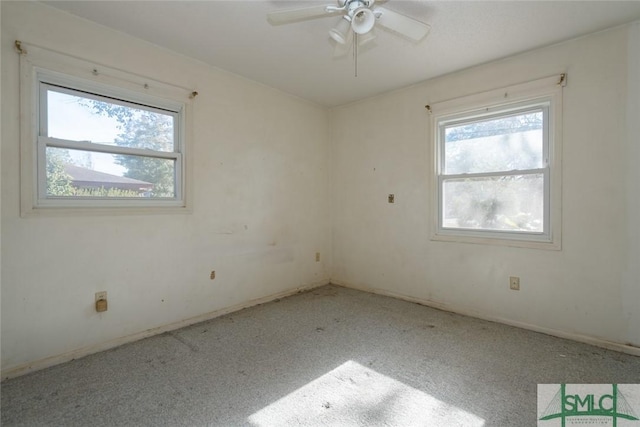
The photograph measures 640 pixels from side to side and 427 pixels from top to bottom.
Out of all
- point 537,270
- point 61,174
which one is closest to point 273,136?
point 61,174

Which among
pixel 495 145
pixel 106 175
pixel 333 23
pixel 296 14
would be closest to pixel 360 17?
pixel 296 14

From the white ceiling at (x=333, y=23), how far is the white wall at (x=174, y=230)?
0.24 m

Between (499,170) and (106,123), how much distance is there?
335cm

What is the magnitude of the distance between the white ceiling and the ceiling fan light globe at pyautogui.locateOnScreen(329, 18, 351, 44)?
302mm

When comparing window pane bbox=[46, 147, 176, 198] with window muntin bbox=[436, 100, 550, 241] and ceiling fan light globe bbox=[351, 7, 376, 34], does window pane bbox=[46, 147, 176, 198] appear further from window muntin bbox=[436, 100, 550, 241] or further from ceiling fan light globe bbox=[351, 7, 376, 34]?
window muntin bbox=[436, 100, 550, 241]

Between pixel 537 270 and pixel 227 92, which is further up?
pixel 227 92

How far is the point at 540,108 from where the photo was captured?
104 inches

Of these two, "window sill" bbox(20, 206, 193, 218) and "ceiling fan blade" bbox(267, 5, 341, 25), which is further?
"window sill" bbox(20, 206, 193, 218)

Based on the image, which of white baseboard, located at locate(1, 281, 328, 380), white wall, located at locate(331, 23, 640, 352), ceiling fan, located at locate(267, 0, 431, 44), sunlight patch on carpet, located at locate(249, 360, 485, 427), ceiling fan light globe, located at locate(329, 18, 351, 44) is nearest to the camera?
sunlight patch on carpet, located at locate(249, 360, 485, 427)

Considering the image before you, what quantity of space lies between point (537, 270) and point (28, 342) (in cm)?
384

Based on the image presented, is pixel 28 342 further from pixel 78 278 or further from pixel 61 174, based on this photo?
pixel 61 174

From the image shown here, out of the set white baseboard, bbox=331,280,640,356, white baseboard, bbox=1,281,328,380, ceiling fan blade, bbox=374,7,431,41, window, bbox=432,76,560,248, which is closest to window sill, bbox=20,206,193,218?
white baseboard, bbox=1,281,328,380

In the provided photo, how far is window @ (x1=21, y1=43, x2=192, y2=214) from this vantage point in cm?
204

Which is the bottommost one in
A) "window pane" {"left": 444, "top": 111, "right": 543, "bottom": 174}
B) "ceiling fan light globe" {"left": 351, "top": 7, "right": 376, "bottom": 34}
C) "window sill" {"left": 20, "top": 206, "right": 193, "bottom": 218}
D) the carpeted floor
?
the carpeted floor
